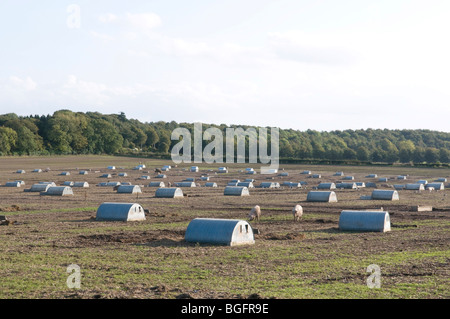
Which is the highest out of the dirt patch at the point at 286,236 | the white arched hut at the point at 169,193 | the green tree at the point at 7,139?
the green tree at the point at 7,139

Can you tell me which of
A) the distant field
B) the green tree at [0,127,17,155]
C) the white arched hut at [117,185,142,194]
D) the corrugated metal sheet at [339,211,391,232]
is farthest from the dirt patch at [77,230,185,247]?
the green tree at [0,127,17,155]

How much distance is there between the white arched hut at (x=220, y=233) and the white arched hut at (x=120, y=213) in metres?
11.4

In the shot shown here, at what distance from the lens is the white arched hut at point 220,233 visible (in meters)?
30.8

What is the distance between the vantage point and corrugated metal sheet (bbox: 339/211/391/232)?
123ft

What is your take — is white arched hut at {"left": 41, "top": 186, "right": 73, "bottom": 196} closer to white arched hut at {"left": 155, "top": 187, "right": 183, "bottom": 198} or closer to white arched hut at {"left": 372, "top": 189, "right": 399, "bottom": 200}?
white arched hut at {"left": 155, "top": 187, "right": 183, "bottom": 198}

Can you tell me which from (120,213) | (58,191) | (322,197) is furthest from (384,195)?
(58,191)

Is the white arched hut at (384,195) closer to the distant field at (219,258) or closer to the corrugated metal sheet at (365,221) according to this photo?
the distant field at (219,258)

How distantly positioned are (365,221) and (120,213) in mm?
15952

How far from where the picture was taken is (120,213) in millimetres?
42625

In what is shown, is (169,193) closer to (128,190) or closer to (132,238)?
(128,190)

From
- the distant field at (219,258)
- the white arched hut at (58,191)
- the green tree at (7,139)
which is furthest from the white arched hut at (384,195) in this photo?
the green tree at (7,139)

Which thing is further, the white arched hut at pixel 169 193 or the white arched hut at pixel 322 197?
the white arched hut at pixel 169 193
